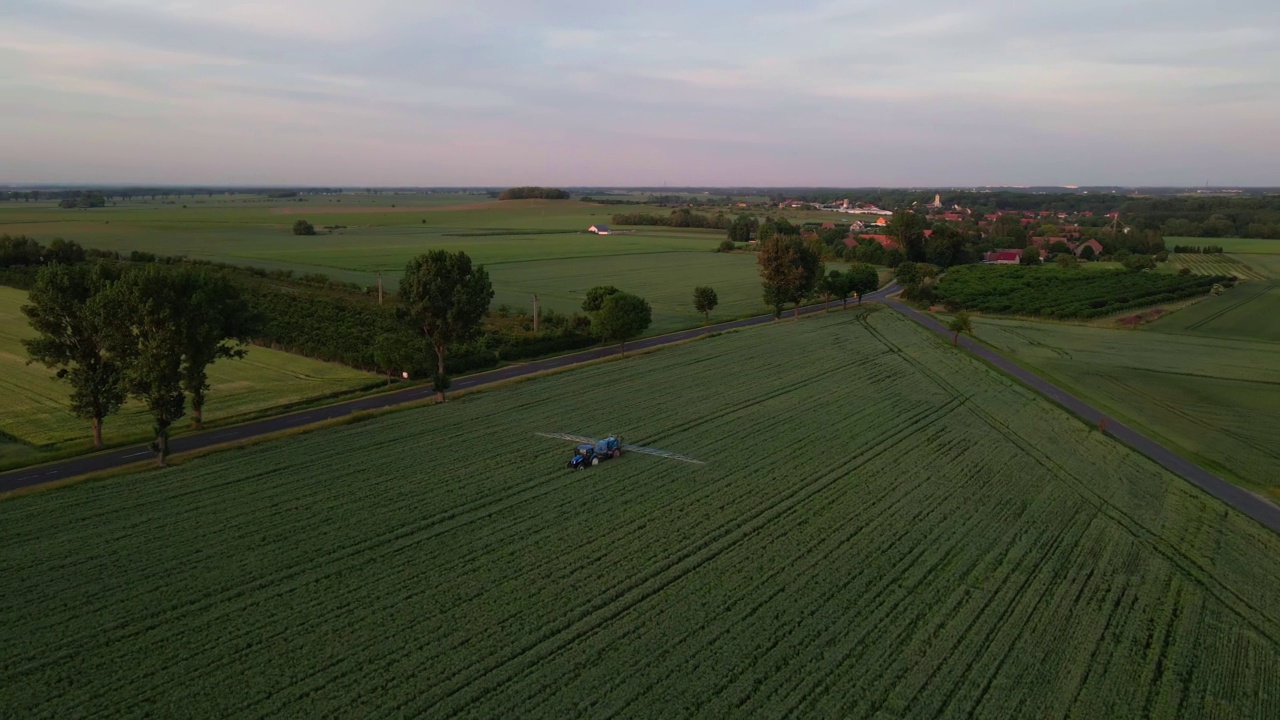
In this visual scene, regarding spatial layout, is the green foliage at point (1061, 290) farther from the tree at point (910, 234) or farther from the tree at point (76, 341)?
the tree at point (76, 341)

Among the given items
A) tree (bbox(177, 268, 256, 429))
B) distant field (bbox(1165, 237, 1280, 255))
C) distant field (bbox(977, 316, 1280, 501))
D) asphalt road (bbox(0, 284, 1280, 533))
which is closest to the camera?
asphalt road (bbox(0, 284, 1280, 533))

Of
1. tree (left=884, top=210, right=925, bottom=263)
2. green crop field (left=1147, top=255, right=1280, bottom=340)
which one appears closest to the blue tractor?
green crop field (left=1147, top=255, right=1280, bottom=340)

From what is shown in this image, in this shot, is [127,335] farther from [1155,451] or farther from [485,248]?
[485,248]

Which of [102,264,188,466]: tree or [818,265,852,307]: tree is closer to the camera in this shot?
[102,264,188,466]: tree

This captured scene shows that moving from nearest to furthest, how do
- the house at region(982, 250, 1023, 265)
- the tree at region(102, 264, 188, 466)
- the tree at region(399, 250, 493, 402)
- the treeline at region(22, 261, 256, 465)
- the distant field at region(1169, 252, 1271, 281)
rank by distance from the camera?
the tree at region(102, 264, 188, 466), the treeline at region(22, 261, 256, 465), the tree at region(399, 250, 493, 402), the distant field at region(1169, 252, 1271, 281), the house at region(982, 250, 1023, 265)

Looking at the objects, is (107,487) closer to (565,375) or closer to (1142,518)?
(565,375)

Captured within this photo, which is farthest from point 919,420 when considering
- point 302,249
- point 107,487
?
point 302,249

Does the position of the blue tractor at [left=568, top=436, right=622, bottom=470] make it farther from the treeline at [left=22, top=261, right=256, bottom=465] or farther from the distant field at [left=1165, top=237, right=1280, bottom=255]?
the distant field at [left=1165, top=237, right=1280, bottom=255]

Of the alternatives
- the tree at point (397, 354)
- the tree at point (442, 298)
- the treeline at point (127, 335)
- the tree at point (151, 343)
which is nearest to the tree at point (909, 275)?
the tree at point (442, 298)
